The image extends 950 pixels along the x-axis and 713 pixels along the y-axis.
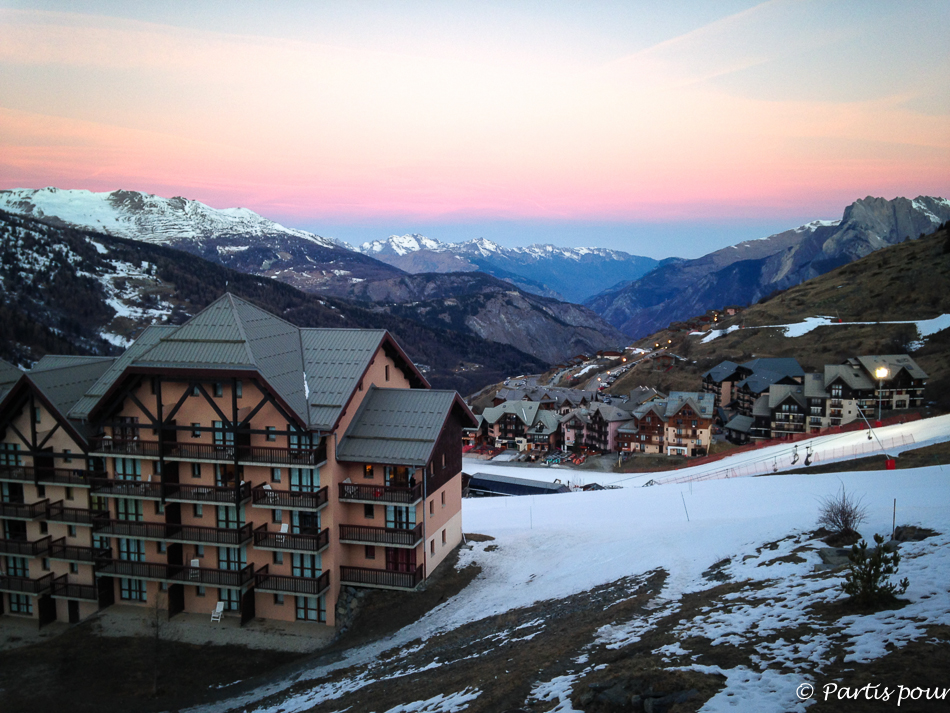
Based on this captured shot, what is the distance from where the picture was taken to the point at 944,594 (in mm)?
17484

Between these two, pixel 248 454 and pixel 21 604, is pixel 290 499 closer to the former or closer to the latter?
pixel 248 454

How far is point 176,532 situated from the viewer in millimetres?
32344

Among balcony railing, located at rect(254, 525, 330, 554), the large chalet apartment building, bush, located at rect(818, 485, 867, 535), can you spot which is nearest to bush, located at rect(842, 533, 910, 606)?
bush, located at rect(818, 485, 867, 535)

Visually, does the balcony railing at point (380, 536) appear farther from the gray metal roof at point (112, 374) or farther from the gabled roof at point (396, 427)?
the gray metal roof at point (112, 374)

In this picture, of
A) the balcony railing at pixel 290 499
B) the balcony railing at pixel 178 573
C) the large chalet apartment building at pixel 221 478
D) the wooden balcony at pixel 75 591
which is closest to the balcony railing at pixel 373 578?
the large chalet apartment building at pixel 221 478

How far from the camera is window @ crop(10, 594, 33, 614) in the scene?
114 ft

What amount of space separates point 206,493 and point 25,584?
1233 cm

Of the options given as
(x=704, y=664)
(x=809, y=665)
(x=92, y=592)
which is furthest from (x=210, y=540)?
(x=809, y=665)

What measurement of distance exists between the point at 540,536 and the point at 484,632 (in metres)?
14.8

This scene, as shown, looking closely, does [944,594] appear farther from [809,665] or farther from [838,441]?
[838,441]

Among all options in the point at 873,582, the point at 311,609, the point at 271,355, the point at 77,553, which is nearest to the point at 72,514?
the point at 77,553

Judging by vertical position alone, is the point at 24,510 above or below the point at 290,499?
below

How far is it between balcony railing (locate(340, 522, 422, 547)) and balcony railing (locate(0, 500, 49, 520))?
17105 millimetres

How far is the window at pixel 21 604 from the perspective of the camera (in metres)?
34.8
